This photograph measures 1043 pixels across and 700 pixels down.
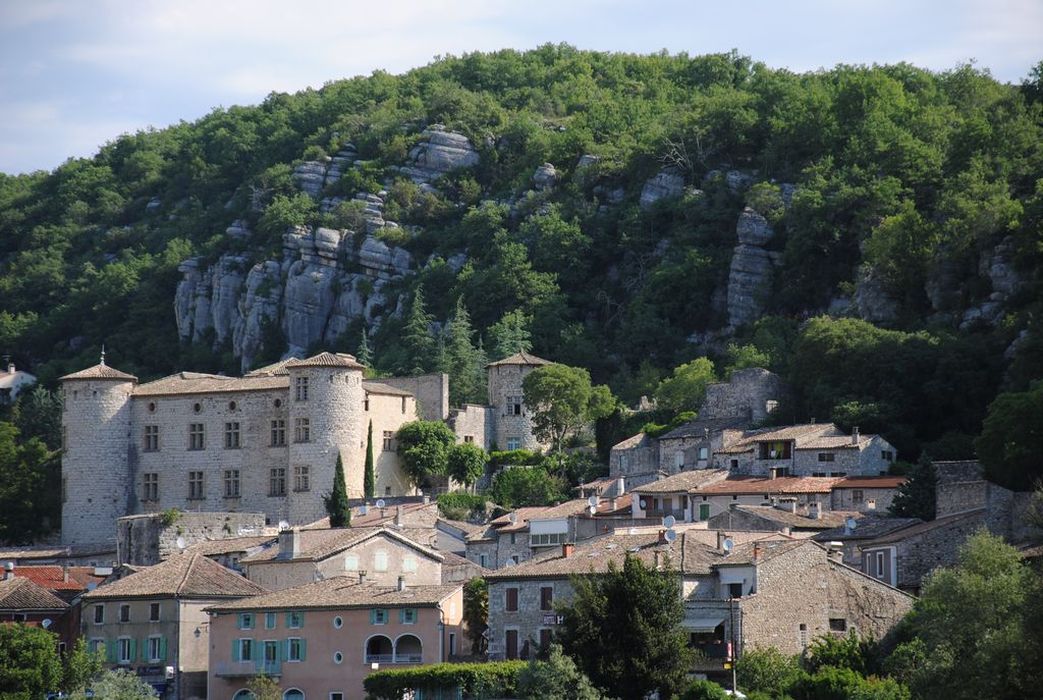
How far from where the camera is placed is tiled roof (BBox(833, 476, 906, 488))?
235 feet

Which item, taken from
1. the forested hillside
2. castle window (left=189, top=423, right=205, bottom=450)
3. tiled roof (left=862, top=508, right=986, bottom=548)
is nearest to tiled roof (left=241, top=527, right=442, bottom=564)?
tiled roof (left=862, top=508, right=986, bottom=548)

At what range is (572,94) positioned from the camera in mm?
157500

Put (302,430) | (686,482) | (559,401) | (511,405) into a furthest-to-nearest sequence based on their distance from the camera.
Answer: (511,405), (559,401), (302,430), (686,482)

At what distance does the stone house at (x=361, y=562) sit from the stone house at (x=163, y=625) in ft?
3.91

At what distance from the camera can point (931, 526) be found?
60.5 m

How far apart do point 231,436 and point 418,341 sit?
21.3 meters

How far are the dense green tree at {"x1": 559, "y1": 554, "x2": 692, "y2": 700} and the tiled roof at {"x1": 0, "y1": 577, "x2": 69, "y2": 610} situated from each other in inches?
788

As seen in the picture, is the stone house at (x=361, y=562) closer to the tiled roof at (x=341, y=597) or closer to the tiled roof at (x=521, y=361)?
the tiled roof at (x=341, y=597)

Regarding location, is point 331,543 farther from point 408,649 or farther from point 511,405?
point 511,405

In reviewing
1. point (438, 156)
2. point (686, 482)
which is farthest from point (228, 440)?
point (438, 156)

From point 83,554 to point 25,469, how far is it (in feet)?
35.1

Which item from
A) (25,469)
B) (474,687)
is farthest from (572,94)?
(474,687)

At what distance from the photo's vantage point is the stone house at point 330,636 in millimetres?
57844

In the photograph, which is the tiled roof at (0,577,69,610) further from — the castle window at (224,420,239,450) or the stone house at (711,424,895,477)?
the stone house at (711,424,895,477)
